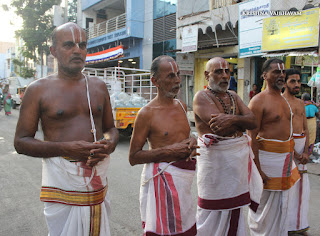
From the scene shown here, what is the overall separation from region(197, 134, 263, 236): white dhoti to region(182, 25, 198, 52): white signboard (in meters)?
10.6

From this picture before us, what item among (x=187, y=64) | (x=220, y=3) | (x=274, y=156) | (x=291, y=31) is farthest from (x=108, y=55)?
(x=274, y=156)

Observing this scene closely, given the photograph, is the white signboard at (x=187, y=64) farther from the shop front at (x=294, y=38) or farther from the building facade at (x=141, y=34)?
the shop front at (x=294, y=38)

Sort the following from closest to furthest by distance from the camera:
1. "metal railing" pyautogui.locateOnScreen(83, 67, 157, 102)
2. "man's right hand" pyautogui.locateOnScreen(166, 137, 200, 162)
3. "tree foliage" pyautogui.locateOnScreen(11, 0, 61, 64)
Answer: "man's right hand" pyautogui.locateOnScreen(166, 137, 200, 162) → "metal railing" pyautogui.locateOnScreen(83, 67, 157, 102) → "tree foliage" pyautogui.locateOnScreen(11, 0, 61, 64)

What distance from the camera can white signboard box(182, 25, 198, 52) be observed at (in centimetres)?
1287

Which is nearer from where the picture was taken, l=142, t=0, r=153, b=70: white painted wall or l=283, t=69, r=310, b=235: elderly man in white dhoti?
l=283, t=69, r=310, b=235: elderly man in white dhoti

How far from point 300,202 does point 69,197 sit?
2.77m

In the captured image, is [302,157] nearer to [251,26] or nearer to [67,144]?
[67,144]

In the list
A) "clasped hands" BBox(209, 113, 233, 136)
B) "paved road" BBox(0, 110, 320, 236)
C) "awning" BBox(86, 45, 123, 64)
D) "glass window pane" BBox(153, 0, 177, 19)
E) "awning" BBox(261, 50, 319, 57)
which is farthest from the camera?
"awning" BBox(86, 45, 123, 64)

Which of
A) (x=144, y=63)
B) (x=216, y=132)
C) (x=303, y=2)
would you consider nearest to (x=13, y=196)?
A: (x=216, y=132)

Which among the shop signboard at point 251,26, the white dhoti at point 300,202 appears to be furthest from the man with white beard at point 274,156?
the shop signboard at point 251,26

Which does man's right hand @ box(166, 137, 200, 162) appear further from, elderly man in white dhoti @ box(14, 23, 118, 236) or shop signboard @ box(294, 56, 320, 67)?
shop signboard @ box(294, 56, 320, 67)

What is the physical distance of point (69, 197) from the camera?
1.98 meters

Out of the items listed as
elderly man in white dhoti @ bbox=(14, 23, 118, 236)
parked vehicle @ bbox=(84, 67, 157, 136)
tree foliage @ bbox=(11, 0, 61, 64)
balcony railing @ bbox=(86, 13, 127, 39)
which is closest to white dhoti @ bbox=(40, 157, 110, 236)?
elderly man in white dhoti @ bbox=(14, 23, 118, 236)

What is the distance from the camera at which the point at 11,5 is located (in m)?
25.7
